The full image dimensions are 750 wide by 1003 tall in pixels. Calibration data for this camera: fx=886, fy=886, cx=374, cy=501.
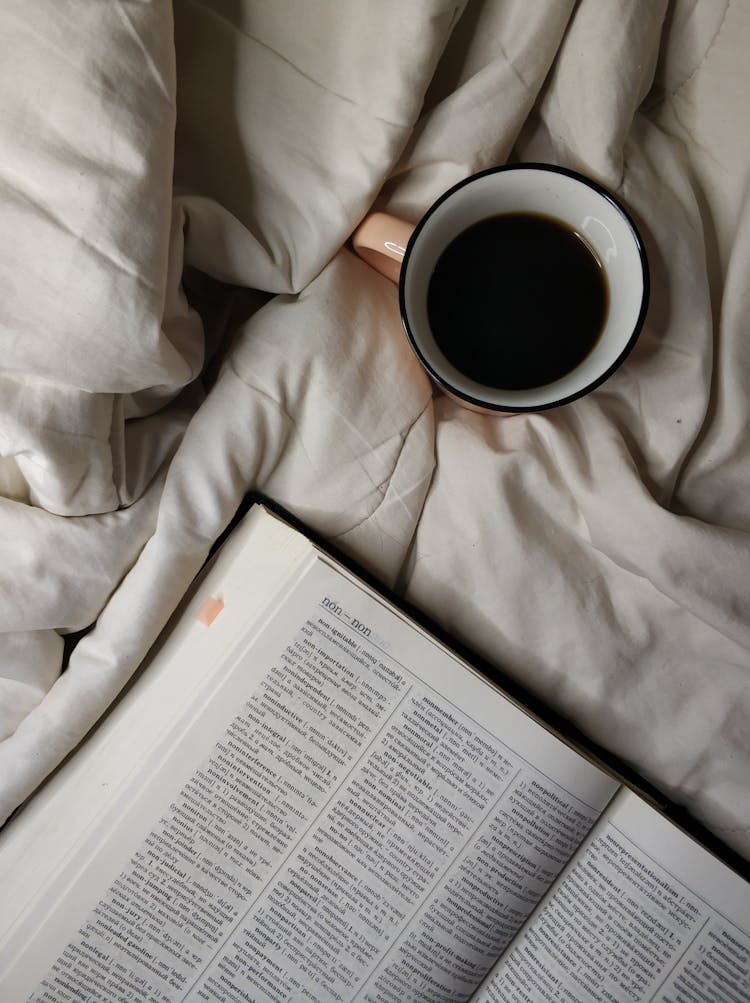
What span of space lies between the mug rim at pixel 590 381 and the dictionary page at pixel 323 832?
121 millimetres

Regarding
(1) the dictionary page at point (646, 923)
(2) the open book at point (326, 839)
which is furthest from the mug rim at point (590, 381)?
(1) the dictionary page at point (646, 923)

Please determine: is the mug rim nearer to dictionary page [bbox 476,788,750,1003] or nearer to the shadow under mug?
the shadow under mug

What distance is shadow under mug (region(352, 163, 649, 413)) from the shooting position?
19.0 inches

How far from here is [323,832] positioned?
1.70ft

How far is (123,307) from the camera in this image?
406 mm

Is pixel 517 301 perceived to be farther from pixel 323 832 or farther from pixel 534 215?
pixel 323 832

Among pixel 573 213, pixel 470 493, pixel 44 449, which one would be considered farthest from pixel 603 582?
pixel 44 449

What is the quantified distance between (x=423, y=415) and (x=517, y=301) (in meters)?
0.09

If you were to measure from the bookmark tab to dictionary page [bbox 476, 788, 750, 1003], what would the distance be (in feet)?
0.86

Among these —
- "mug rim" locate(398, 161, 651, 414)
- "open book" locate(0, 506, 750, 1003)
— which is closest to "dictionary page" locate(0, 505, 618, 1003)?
"open book" locate(0, 506, 750, 1003)

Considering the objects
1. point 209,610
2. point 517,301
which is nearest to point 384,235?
point 517,301

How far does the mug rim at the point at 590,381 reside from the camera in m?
0.48

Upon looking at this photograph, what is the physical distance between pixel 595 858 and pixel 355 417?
0.98 feet

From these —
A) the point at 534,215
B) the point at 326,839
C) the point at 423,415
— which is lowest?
the point at 326,839
